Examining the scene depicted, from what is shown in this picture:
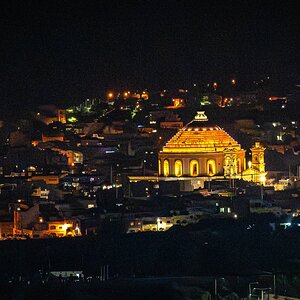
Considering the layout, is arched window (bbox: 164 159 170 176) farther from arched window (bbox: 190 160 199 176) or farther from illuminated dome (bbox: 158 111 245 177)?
arched window (bbox: 190 160 199 176)

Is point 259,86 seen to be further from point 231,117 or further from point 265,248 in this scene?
point 265,248

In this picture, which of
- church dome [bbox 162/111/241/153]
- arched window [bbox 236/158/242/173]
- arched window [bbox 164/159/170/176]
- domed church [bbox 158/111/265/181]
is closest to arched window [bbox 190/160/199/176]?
domed church [bbox 158/111/265/181]

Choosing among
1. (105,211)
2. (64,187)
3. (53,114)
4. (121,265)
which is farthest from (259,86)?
(121,265)

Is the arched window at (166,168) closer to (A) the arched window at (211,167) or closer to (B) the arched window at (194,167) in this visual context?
(B) the arched window at (194,167)

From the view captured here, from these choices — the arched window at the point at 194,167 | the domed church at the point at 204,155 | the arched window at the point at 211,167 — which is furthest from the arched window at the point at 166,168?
the arched window at the point at 211,167

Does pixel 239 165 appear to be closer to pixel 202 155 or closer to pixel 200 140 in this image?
pixel 202 155

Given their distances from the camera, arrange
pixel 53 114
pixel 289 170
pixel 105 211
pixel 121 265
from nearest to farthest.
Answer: pixel 121 265
pixel 105 211
pixel 289 170
pixel 53 114

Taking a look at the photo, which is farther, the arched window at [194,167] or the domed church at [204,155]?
the arched window at [194,167]

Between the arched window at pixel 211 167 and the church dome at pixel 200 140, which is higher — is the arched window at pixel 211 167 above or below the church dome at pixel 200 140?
below

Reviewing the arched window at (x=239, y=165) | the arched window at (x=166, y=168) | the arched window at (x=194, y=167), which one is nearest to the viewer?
the arched window at (x=239, y=165)
